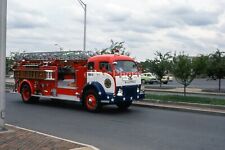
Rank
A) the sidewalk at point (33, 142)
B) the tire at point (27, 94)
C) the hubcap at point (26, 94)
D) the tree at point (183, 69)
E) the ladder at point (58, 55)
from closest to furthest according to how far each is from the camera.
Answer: the sidewalk at point (33, 142)
the ladder at point (58, 55)
the tire at point (27, 94)
the hubcap at point (26, 94)
the tree at point (183, 69)

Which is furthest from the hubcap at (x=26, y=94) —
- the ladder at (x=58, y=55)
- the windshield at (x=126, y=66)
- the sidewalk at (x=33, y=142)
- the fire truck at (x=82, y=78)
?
the sidewalk at (x=33, y=142)

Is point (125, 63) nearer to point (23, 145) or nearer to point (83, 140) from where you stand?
point (83, 140)

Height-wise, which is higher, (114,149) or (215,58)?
(215,58)

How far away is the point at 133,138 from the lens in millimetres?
11188

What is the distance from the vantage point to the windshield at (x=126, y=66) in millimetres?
18031

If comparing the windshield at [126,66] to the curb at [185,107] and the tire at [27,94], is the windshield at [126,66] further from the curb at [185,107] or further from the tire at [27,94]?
the tire at [27,94]

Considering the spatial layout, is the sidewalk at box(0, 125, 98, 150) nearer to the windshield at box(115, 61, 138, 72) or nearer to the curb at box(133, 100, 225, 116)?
the windshield at box(115, 61, 138, 72)

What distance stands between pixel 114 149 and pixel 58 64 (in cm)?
1163

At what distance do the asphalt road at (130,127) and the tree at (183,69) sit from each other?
5388 mm

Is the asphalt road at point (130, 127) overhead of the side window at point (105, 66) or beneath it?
beneath

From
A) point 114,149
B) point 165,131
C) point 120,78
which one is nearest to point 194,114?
point 120,78

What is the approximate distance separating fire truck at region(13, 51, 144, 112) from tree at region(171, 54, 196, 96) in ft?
18.2

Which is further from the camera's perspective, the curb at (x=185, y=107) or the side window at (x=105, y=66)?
the side window at (x=105, y=66)

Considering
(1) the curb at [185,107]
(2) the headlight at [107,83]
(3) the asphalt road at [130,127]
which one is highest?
(2) the headlight at [107,83]
